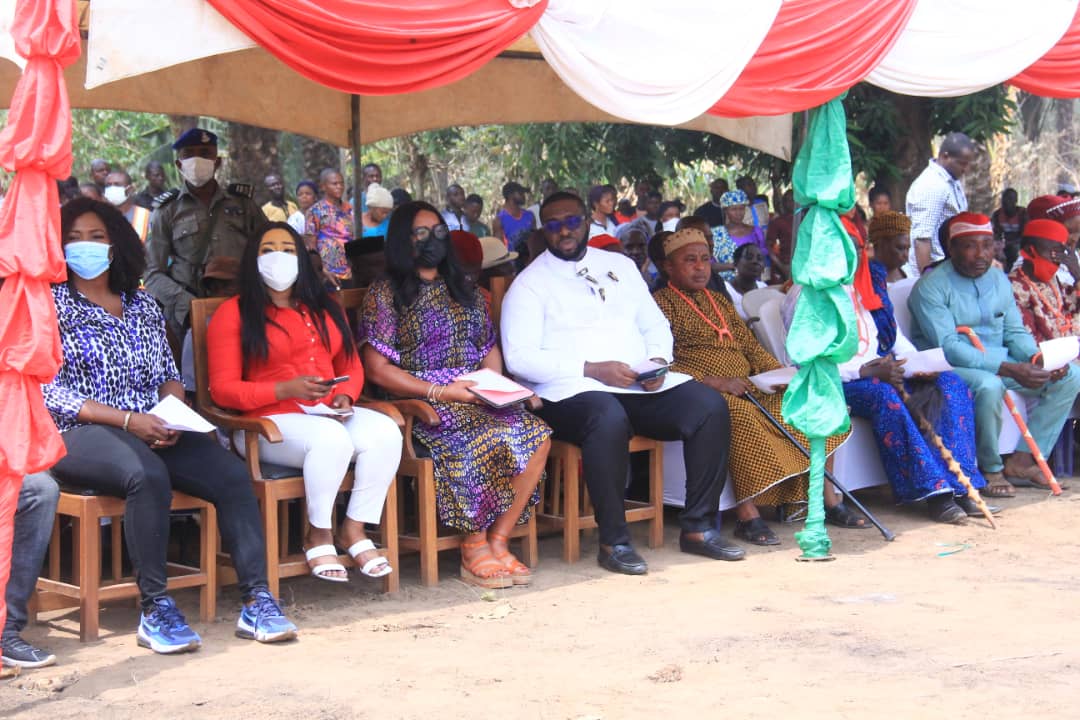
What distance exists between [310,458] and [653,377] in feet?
5.59

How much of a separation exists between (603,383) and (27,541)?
2.62 meters

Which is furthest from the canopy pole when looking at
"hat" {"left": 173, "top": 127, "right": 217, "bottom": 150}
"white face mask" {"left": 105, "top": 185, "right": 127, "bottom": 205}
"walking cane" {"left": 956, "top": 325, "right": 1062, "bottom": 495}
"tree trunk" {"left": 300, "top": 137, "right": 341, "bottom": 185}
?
"tree trunk" {"left": 300, "top": 137, "right": 341, "bottom": 185}

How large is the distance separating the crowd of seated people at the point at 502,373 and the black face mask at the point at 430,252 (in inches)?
0.5

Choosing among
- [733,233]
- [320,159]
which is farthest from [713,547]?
[320,159]

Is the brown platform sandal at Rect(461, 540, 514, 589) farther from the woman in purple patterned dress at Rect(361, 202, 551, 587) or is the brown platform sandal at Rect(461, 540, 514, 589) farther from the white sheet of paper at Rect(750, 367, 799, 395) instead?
the white sheet of paper at Rect(750, 367, 799, 395)

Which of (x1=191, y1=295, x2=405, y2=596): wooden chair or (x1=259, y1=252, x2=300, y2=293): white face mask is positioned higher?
(x1=259, y1=252, x2=300, y2=293): white face mask

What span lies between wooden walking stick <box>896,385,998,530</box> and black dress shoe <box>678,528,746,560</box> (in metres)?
1.37

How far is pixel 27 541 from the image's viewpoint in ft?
15.0

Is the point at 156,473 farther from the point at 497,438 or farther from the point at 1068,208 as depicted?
the point at 1068,208

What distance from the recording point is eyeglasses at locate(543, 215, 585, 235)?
248 inches

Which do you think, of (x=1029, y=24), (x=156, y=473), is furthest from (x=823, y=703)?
(x=1029, y=24)

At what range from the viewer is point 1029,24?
6.64 meters

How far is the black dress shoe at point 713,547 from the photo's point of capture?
20.0 ft

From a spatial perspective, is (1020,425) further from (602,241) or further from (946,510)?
(602,241)
